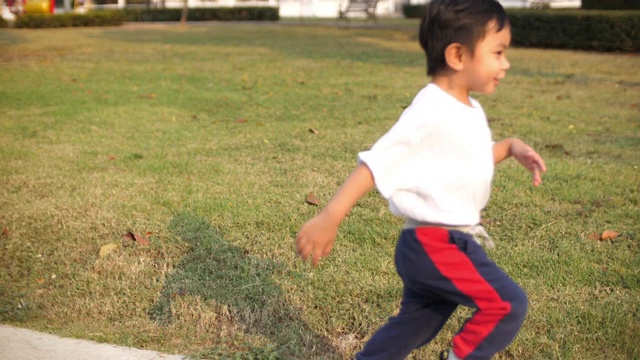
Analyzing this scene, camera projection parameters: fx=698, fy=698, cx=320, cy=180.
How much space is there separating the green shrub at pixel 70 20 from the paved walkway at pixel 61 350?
91.5 feet

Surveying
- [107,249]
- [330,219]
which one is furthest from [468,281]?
[107,249]

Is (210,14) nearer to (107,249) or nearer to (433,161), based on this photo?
(107,249)

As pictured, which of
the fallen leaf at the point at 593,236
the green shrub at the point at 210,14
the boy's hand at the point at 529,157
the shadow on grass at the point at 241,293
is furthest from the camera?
the green shrub at the point at 210,14

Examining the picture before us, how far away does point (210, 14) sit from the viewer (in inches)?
1428

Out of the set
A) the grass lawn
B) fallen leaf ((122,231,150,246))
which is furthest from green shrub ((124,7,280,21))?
fallen leaf ((122,231,150,246))

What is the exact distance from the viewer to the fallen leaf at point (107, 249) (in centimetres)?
Result: 384

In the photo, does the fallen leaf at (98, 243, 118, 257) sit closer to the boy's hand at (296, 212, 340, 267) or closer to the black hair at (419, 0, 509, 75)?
the boy's hand at (296, 212, 340, 267)

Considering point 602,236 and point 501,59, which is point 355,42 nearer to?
point 602,236

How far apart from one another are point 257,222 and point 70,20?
27.7 meters

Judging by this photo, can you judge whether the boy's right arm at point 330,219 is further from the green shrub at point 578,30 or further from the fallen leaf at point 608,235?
the green shrub at point 578,30

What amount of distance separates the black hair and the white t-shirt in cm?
15

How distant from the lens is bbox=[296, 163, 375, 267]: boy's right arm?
2070mm

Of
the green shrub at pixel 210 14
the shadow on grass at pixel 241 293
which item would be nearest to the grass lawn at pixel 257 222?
the shadow on grass at pixel 241 293

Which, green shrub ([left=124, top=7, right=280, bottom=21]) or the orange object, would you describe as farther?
green shrub ([left=124, top=7, right=280, bottom=21])
